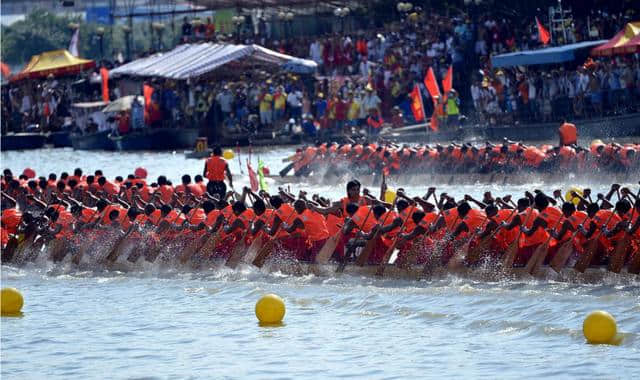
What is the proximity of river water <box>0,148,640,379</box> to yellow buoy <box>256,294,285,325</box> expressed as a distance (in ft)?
0.40

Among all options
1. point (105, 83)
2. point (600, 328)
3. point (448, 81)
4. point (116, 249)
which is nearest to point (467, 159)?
point (448, 81)

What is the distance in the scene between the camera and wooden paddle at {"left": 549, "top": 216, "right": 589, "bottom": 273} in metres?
13.4

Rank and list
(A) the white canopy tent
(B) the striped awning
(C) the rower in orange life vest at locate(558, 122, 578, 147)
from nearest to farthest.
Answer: (C) the rower in orange life vest at locate(558, 122, 578, 147) < (B) the striped awning < (A) the white canopy tent

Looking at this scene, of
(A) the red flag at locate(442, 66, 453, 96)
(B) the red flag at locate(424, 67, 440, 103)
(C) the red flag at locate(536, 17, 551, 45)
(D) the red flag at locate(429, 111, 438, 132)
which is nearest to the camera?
(C) the red flag at locate(536, 17, 551, 45)

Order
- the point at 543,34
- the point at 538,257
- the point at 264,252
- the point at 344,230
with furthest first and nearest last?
the point at 543,34 → the point at 264,252 → the point at 344,230 → the point at 538,257

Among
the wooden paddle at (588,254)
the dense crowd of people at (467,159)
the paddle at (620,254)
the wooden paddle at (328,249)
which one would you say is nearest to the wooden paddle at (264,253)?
the wooden paddle at (328,249)

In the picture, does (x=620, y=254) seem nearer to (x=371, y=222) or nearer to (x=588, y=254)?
(x=588, y=254)

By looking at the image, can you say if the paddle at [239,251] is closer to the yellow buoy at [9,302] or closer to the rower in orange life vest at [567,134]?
the yellow buoy at [9,302]

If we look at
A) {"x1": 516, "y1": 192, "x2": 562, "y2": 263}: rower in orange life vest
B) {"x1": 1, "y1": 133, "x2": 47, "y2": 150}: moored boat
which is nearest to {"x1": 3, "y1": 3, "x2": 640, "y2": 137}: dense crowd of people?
{"x1": 1, "y1": 133, "x2": 47, "y2": 150}: moored boat

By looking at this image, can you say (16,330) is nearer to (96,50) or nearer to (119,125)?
(119,125)

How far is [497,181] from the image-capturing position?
23.4 meters

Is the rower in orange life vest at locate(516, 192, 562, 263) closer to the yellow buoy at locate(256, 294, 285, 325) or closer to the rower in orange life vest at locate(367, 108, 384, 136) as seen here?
the yellow buoy at locate(256, 294, 285, 325)

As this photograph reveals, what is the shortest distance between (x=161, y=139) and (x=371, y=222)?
895 inches

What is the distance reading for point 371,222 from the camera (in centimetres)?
1479
